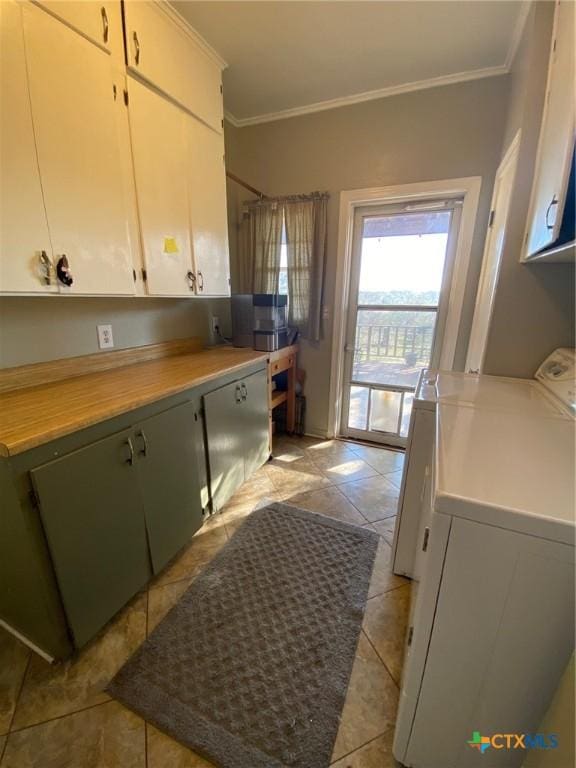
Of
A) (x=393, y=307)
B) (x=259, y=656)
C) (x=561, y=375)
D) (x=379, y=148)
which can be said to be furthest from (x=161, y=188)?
(x=259, y=656)

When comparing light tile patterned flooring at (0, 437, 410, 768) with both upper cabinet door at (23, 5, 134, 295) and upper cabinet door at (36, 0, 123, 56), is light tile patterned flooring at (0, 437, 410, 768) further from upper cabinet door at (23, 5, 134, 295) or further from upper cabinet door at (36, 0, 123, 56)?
upper cabinet door at (36, 0, 123, 56)

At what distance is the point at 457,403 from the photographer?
1.19 m

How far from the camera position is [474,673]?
0.71 metres

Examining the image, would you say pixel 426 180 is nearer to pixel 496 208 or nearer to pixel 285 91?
pixel 496 208

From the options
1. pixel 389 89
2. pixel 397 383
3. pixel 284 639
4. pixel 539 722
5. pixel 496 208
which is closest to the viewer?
pixel 539 722

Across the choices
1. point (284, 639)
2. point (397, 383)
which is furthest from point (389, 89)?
point (284, 639)

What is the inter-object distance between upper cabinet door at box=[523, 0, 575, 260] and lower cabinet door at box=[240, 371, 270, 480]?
5.25 feet

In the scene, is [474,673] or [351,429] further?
[351,429]

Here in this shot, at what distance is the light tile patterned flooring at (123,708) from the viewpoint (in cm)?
94

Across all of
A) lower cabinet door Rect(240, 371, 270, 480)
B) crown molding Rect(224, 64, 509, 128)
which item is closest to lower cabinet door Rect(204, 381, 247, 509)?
lower cabinet door Rect(240, 371, 270, 480)

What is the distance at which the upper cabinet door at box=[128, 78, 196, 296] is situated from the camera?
1.53m

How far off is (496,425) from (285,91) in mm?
2582

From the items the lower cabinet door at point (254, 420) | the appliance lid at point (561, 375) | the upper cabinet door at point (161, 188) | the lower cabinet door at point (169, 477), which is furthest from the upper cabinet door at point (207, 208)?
the appliance lid at point (561, 375)

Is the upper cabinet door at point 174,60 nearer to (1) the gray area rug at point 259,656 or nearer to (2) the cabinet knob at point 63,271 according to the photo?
(2) the cabinet knob at point 63,271
